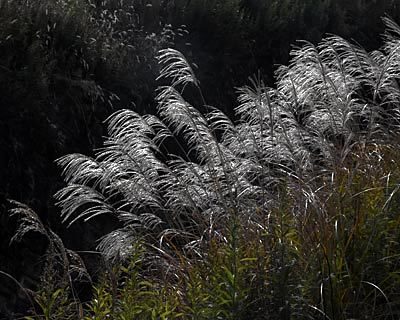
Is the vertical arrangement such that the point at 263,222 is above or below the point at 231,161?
below

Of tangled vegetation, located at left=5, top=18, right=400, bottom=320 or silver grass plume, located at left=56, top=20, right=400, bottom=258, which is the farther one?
silver grass plume, located at left=56, top=20, right=400, bottom=258

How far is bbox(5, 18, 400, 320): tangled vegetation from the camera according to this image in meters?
3.92

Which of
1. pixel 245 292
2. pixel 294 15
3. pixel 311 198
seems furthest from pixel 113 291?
pixel 294 15

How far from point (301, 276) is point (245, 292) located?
1.03ft

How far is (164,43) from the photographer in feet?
28.9

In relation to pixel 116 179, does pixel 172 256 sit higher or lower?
lower

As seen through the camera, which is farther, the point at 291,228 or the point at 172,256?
the point at 172,256

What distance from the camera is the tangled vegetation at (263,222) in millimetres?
3918

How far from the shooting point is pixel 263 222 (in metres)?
4.56

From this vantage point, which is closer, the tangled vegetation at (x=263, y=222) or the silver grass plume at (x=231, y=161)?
the tangled vegetation at (x=263, y=222)

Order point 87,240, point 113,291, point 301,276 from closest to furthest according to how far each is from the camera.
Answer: point 113,291 → point 301,276 → point 87,240

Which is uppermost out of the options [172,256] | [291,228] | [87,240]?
[291,228]

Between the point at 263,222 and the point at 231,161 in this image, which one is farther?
the point at 231,161

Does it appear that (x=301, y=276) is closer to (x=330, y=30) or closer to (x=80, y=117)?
(x=80, y=117)
